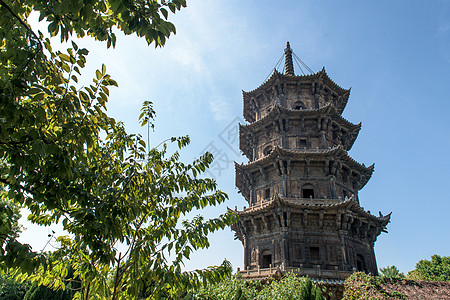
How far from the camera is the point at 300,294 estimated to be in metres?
12.7

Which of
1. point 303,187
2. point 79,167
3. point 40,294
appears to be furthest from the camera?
point 303,187

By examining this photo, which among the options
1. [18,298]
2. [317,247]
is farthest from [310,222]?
[18,298]

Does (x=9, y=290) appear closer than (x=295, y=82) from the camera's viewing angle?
Yes

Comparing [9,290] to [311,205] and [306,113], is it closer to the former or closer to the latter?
[311,205]

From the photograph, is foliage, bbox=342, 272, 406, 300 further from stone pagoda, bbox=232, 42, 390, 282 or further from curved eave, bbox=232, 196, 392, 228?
curved eave, bbox=232, 196, 392, 228

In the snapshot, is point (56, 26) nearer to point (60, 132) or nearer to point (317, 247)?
point (60, 132)

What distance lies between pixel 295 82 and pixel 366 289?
52.5 ft

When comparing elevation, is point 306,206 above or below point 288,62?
below

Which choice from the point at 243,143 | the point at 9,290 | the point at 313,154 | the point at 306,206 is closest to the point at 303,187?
the point at 313,154

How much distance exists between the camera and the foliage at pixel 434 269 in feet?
132

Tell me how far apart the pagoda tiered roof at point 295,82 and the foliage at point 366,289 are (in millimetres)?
15176

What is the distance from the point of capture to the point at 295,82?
24.2 metres

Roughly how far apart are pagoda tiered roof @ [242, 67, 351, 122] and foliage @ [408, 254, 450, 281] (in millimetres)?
29672

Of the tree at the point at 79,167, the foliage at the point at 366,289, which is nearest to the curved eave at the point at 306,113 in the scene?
the foliage at the point at 366,289
